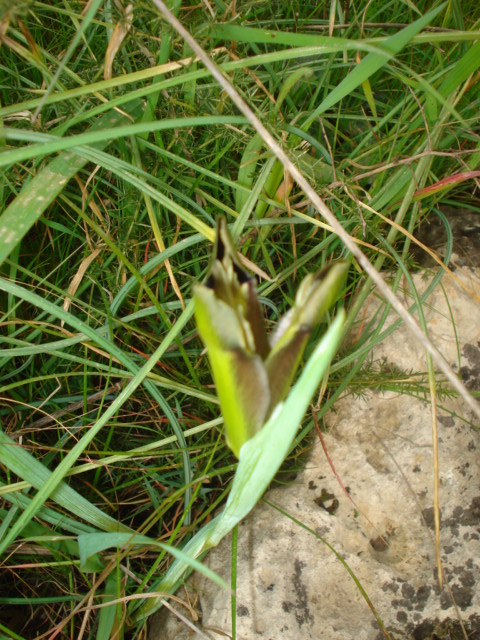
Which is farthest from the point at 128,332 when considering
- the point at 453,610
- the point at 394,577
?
the point at 453,610

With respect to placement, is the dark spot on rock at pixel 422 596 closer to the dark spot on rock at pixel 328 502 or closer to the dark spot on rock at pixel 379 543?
the dark spot on rock at pixel 379 543

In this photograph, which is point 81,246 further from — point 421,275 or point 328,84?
point 421,275

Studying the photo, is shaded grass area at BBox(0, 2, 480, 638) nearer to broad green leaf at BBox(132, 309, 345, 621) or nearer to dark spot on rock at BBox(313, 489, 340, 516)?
dark spot on rock at BBox(313, 489, 340, 516)

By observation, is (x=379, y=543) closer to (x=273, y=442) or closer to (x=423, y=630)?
(x=423, y=630)

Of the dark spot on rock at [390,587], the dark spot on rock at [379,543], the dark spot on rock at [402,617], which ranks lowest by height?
the dark spot on rock at [402,617]

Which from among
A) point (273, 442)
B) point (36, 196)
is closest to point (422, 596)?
point (273, 442)

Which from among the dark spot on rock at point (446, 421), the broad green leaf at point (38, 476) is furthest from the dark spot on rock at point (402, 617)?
the broad green leaf at point (38, 476)
